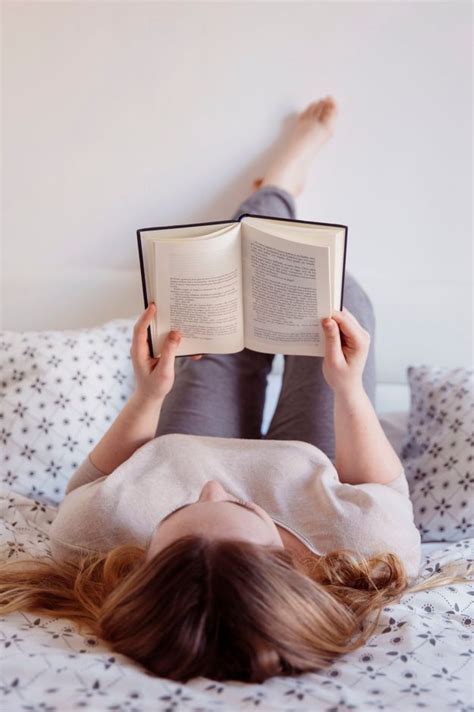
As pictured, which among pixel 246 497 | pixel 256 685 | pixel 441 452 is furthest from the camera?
pixel 441 452

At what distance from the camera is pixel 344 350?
111 centimetres

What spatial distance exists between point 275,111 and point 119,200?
41 cm

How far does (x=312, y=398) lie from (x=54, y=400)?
0.46 meters

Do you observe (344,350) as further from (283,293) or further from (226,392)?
(226,392)

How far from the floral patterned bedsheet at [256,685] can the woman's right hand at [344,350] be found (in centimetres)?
32

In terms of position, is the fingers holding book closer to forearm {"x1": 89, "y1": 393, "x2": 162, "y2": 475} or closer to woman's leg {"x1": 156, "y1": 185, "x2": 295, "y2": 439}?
Answer: forearm {"x1": 89, "y1": 393, "x2": 162, "y2": 475}

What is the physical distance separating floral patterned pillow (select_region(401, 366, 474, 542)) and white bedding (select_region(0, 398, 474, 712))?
0.34 m

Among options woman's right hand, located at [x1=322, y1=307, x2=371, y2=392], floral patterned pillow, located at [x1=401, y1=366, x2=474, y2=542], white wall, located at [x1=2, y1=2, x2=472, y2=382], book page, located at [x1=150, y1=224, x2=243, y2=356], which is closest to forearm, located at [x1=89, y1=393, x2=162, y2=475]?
book page, located at [x1=150, y1=224, x2=243, y2=356]

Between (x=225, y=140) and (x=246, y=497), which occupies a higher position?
(x=225, y=140)

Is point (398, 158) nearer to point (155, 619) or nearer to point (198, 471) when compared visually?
point (198, 471)

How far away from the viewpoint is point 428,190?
1.76 meters

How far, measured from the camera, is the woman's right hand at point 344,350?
3.48 feet

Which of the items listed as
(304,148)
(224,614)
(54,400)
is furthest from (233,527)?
(304,148)

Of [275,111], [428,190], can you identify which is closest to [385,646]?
[428,190]
